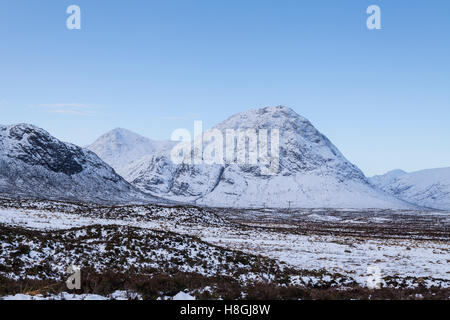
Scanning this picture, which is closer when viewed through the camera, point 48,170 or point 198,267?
point 198,267

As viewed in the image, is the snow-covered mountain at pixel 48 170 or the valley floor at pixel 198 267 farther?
the snow-covered mountain at pixel 48 170

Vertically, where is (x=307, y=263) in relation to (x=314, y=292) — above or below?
below

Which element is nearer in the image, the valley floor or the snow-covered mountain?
the valley floor

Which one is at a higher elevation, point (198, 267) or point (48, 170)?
point (48, 170)
